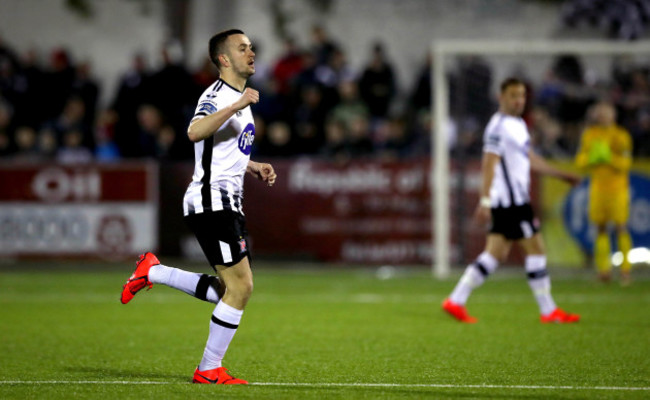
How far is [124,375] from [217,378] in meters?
0.74

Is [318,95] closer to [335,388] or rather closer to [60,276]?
[60,276]

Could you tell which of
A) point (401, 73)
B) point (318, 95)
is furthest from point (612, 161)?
point (401, 73)

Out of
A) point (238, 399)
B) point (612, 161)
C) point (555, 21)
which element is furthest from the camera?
point (555, 21)

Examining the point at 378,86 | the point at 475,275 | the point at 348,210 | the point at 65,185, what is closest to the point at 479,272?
the point at 475,275

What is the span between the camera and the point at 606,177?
13.4 meters

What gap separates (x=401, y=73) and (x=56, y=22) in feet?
22.6

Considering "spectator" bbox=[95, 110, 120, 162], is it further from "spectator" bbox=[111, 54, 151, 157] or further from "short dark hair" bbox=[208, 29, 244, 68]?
"short dark hair" bbox=[208, 29, 244, 68]

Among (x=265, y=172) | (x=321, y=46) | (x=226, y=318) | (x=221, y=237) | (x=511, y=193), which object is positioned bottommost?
(x=226, y=318)

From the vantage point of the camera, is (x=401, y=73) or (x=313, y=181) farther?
(x=401, y=73)

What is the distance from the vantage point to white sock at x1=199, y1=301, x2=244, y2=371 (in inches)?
241

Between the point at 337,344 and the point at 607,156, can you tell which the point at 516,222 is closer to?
the point at 337,344

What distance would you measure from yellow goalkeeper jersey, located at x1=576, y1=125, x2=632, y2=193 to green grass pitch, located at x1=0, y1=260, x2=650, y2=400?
50.4 inches

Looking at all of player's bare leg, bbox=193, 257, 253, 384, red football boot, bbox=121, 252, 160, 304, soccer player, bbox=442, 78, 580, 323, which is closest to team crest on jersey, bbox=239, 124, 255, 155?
player's bare leg, bbox=193, 257, 253, 384

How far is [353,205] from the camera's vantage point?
1616 cm
